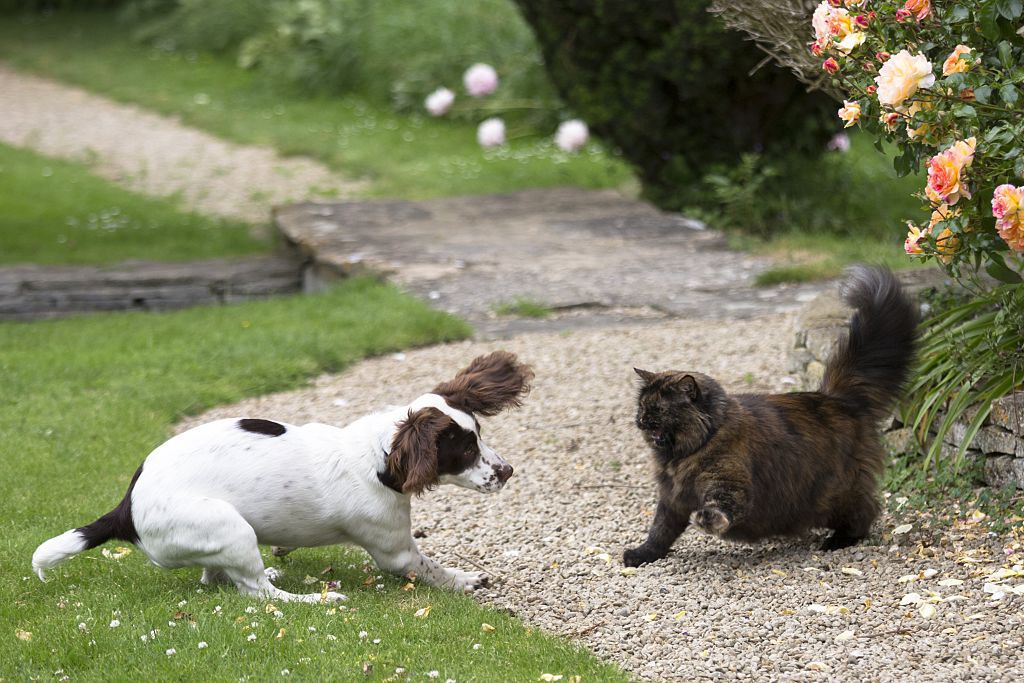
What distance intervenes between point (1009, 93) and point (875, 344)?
1.14 m

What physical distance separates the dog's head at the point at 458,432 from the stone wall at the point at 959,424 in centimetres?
192

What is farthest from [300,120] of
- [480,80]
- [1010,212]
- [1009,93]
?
[1010,212]

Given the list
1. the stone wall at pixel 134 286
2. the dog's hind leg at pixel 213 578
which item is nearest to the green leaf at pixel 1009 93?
the dog's hind leg at pixel 213 578

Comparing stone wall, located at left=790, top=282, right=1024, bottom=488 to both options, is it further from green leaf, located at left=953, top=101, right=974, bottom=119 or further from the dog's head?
the dog's head

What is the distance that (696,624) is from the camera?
4.18 meters

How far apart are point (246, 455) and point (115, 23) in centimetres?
1971

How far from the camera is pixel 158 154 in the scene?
15070 mm

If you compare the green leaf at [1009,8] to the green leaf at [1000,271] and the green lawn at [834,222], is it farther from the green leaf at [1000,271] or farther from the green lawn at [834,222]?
the green lawn at [834,222]

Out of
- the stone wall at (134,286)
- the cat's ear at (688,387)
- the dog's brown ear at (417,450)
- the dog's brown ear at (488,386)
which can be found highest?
the cat's ear at (688,387)

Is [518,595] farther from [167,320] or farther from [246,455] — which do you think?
[167,320]

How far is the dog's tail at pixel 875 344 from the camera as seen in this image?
4680 mm

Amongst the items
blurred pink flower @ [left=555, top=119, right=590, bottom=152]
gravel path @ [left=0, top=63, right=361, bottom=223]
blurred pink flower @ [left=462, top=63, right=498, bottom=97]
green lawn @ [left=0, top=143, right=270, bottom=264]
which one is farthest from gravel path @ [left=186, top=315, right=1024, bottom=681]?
blurred pink flower @ [left=462, top=63, right=498, bottom=97]

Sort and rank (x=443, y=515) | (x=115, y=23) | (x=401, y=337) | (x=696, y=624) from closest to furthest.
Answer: (x=696, y=624)
(x=443, y=515)
(x=401, y=337)
(x=115, y=23)

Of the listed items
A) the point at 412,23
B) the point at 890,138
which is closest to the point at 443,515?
the point at 890,138
